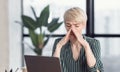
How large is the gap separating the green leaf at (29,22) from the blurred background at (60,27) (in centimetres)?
19

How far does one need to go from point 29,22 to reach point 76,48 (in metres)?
2.18

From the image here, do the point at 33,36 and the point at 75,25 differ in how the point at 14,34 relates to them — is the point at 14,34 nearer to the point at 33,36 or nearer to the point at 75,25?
the point at 33,36

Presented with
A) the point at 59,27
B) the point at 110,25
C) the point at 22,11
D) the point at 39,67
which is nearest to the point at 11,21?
the point at 22,11

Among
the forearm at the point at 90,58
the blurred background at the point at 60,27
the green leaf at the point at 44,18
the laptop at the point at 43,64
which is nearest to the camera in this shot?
the laptop at the point at 43,64

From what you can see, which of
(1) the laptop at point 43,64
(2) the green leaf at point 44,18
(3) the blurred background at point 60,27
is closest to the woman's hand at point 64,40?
(1) the laptop at point 43,64

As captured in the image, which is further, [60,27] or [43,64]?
[60,27]

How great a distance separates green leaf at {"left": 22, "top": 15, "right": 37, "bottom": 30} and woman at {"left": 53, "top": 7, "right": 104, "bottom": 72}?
6.79ft

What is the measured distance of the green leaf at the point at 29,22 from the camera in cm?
400

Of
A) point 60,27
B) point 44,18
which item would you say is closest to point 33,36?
point 44,18

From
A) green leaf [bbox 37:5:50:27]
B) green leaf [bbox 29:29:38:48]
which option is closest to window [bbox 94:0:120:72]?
green leaf [bbox 37:5:50:27]

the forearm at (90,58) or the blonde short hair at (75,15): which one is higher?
the blonde short hair at (75,15)
